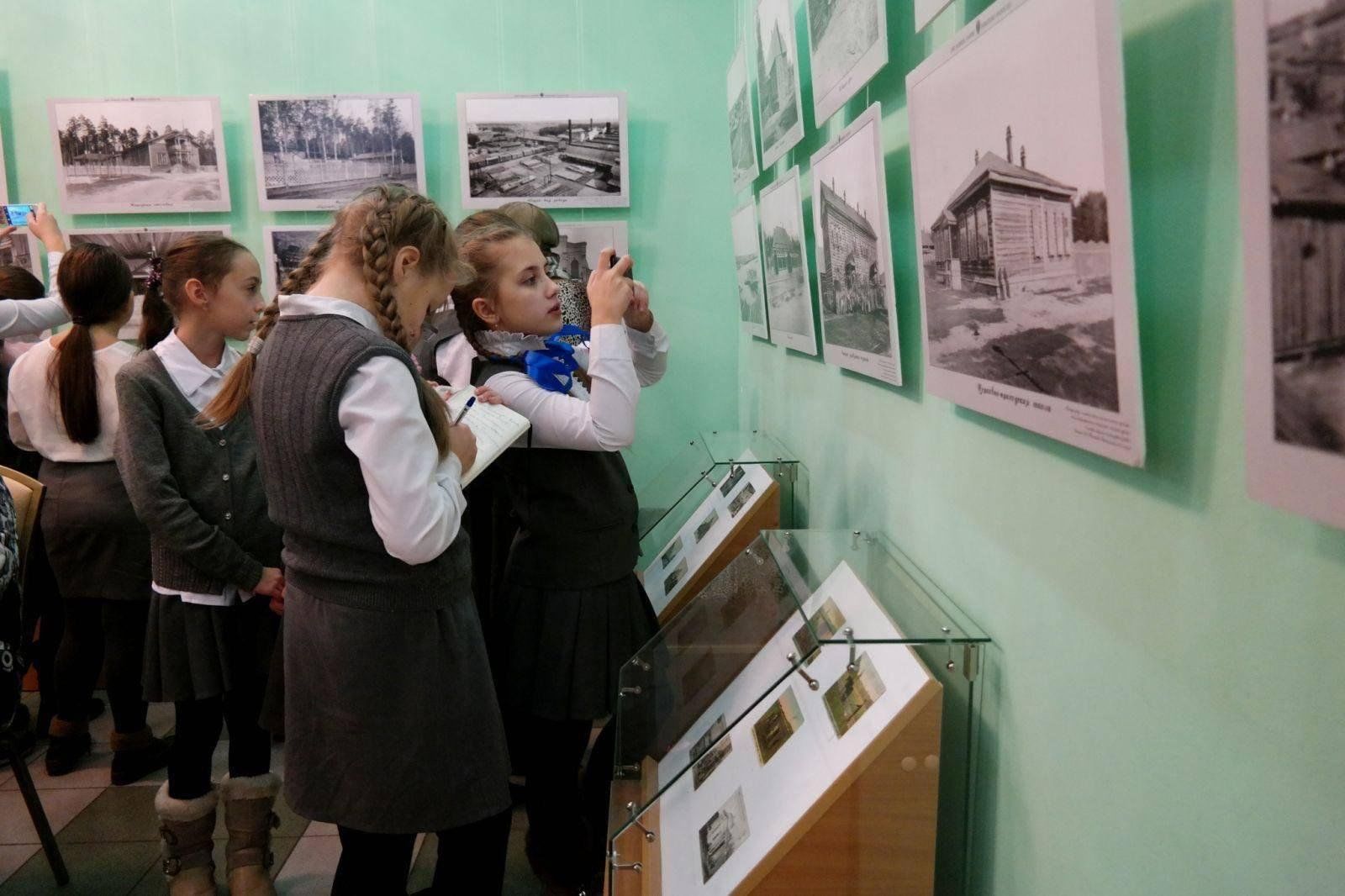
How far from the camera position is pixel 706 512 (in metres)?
2.91

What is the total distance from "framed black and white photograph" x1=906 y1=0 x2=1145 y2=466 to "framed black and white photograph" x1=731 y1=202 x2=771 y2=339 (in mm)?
1907

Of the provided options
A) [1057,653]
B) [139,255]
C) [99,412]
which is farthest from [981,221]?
[139,255]

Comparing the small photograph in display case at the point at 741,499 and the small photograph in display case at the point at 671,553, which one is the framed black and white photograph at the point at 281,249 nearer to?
the small photograph in display case at the point at 671,553

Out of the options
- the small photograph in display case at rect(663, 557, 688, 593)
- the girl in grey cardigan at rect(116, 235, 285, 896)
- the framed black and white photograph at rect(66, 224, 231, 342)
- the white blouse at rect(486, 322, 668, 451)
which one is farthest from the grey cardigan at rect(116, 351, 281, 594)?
the framed black and white photograph at rect(66, 224, 231, 342)

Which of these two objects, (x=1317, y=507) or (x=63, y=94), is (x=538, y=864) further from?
(x=63, y=94)

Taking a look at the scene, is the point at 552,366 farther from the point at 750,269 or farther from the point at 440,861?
the point at 750,269

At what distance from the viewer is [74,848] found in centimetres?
296

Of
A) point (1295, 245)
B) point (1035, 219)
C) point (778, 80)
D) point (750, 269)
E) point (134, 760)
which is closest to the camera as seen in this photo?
point (1295, 245)

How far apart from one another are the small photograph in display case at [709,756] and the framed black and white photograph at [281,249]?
147 inches

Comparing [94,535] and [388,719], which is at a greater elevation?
[94,535]

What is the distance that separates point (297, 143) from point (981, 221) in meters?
4.07

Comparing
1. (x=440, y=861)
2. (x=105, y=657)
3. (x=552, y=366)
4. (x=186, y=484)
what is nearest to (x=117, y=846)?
(x=105, y=657)

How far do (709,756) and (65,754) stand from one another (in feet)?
10.3

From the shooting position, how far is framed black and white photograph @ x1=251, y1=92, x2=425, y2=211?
4.40 meters
